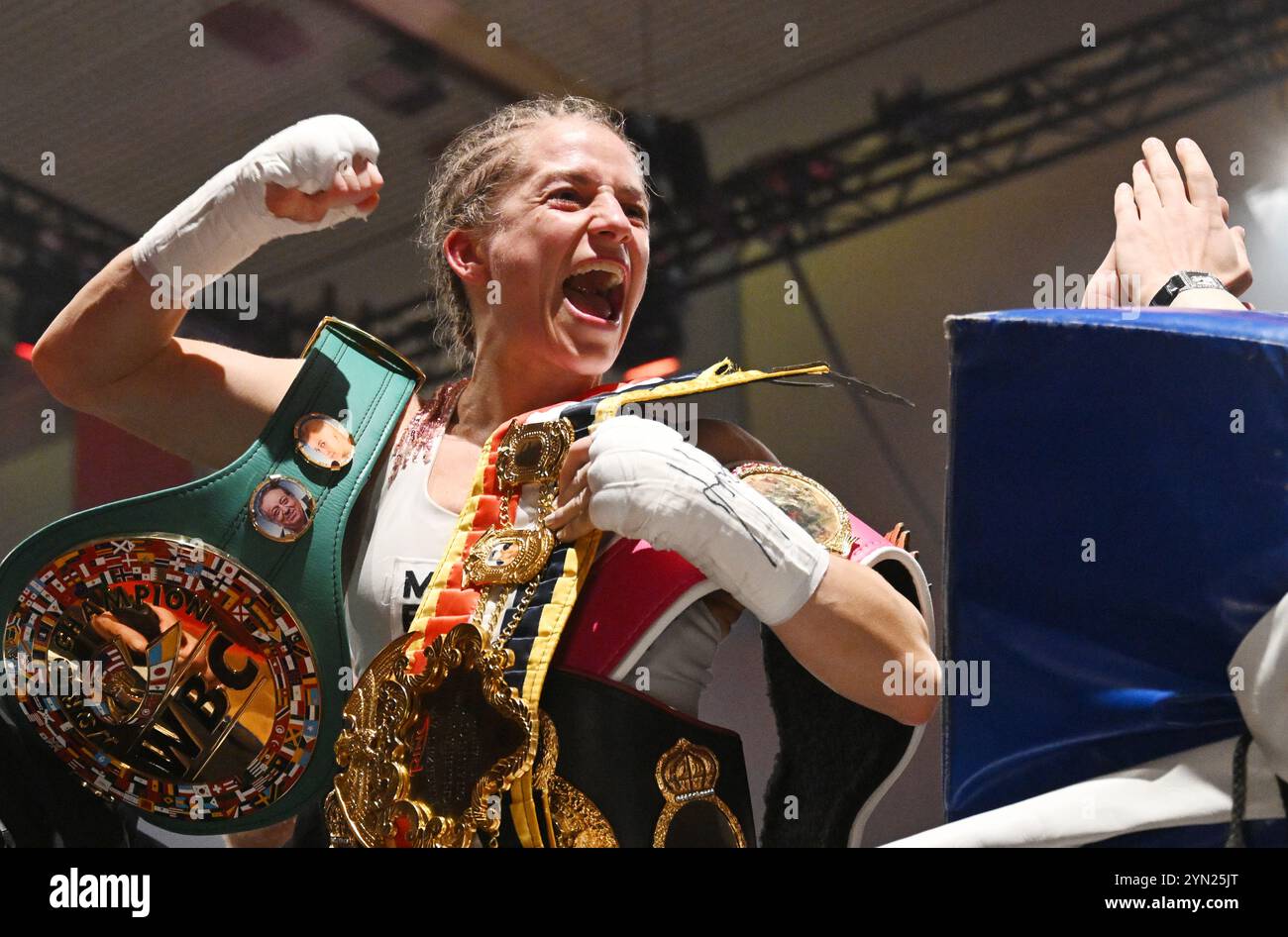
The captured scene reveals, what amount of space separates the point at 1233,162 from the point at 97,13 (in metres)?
1.85

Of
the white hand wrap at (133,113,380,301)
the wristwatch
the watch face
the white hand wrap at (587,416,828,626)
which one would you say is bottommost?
the watch face

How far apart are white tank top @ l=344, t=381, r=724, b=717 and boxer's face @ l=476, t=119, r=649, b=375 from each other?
0.21 m

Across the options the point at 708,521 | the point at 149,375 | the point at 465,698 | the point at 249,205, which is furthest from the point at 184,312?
the point at 708,521

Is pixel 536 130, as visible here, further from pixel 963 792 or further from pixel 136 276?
pixel 963 792

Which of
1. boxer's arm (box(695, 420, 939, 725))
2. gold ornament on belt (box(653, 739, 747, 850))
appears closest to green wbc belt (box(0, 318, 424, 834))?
gold ornament on belt (box(653, 739, 747, 850))

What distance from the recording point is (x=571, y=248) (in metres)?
2.01

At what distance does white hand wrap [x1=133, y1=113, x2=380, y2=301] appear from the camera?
1.93 metres

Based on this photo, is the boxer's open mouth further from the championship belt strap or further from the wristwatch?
the wristwatch

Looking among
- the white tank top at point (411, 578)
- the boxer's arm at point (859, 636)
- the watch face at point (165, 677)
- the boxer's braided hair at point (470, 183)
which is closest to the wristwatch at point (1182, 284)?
the boxer's arm at point (859, 636)

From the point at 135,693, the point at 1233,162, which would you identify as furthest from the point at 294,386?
the point at 1233,162

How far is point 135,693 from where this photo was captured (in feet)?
6.40

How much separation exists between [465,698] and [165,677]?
47 centimetres

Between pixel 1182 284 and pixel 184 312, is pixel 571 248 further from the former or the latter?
pixel 1182 284
